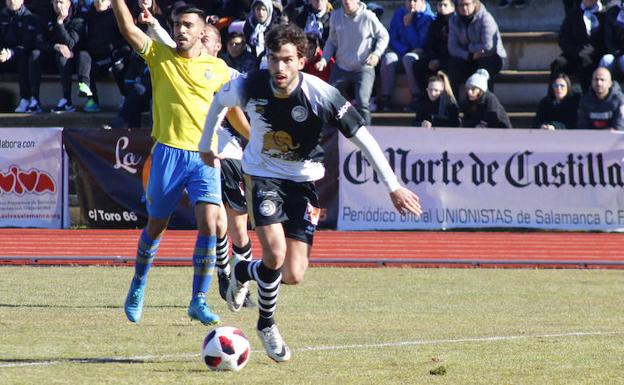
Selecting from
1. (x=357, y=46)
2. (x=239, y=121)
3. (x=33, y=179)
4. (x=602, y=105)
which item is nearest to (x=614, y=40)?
(x=602, y=105)

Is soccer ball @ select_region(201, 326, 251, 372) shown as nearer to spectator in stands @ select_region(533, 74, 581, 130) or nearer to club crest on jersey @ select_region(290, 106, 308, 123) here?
club crest on jersey @ select_region(290, 106, 308, 123)

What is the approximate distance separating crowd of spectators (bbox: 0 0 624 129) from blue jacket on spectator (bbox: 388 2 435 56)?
2 cm

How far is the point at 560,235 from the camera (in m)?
16.4

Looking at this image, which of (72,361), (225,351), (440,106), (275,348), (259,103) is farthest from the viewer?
(440,106)

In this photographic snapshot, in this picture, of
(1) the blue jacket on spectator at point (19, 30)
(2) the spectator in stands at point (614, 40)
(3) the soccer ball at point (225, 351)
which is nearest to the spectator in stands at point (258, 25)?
(1) the blue jacket on spectator at point (19, 30)

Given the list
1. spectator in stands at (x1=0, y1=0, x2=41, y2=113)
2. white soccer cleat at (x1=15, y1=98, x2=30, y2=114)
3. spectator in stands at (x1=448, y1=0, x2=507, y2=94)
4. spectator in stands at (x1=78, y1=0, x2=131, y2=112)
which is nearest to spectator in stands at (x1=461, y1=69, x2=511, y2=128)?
Answer: spectator in stands at (x1=448, y1=0, x2=507, y2=94)

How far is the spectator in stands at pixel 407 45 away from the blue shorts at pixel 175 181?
33.8 ft

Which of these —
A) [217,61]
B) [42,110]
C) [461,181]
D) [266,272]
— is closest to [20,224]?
[42,110]

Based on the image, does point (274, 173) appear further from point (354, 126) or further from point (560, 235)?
point (560, 235)

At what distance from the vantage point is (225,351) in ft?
22.5

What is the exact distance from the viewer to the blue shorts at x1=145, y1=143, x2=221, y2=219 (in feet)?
29.1

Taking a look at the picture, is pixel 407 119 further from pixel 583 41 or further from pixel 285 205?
pixel 285 205

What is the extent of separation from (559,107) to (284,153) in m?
10.7

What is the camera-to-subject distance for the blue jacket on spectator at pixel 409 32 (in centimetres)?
1903
